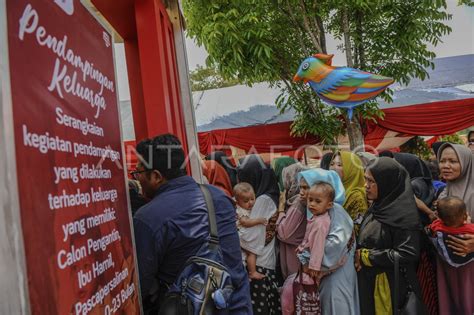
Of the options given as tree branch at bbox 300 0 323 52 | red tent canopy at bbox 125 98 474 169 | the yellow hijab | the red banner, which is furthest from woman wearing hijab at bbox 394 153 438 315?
red tent canopy at bbox 125 98 474 169

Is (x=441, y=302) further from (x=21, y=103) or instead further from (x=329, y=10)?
(x=329, y=10)

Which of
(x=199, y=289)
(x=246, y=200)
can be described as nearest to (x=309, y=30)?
(x=246, y=200)

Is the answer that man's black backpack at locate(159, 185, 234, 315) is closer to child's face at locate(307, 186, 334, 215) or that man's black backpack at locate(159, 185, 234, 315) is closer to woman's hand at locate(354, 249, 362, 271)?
child's face at locate(307, 186, 334, 215)

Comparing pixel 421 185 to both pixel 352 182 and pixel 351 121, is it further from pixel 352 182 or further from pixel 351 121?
pixel 351 121

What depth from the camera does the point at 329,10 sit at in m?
6.40

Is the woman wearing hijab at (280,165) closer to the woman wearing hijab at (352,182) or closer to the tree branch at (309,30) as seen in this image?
the woman wearing hijab at (352,182)

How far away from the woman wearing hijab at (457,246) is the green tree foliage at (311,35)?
3273mm

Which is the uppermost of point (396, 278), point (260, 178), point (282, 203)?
point (260, 178)

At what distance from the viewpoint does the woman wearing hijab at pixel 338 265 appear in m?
2.57

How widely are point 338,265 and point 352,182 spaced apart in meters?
0.84

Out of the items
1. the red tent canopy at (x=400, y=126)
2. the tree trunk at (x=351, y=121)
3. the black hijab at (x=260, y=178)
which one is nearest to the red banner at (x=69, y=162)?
the black hijab at (x=260, y=178)

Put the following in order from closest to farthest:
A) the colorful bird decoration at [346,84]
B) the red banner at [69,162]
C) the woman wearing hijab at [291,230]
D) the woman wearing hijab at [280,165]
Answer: the red banner at [69,162]
the woman wearing hijab at [291,230]
the woman wearing hijab at [280,165]
the colorful bird decoration at [346,84]

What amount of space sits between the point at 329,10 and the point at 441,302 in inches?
194

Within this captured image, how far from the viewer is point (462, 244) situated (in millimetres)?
2434
